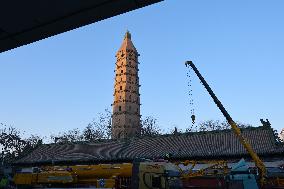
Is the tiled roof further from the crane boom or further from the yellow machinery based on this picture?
the yellow machinery

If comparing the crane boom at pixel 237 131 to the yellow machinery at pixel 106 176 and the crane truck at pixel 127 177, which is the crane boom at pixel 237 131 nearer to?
the crane truck at pixel 127 177

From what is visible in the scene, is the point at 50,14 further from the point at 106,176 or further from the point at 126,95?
the point at 126,95

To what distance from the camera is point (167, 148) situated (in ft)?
111

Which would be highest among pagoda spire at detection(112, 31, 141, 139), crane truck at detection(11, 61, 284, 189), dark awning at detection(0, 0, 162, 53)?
pagoda spire at detection(112, 31, 141, 139)

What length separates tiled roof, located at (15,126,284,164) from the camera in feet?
99.3

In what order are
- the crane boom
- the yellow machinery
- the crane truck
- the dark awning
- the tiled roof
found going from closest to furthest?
the dark awning → the yellow machinery → the crane truck → the crane boom → the tiled roof

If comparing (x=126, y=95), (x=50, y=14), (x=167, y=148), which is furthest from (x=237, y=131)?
(x=126, y=95)

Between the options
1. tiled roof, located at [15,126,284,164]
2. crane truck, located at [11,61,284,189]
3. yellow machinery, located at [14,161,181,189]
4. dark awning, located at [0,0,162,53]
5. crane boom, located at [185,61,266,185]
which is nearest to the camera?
dark awning, located at [0,0,162,53]

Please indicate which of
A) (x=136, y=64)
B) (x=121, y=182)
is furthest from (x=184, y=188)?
(x=136, y=64)

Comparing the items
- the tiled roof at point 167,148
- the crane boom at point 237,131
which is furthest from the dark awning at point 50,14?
the tiled roof at point 167,148

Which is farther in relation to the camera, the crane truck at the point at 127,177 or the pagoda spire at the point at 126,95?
the pagoda spire at the point at 126,95

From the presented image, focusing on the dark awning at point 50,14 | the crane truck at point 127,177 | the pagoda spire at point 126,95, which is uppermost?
the pagoda spire at point 126,95

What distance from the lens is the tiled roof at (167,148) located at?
99.3 feet

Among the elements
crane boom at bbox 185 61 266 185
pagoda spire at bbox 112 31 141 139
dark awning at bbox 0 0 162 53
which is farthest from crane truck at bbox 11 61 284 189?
pagoda spire at bbox 112 31 141 139
